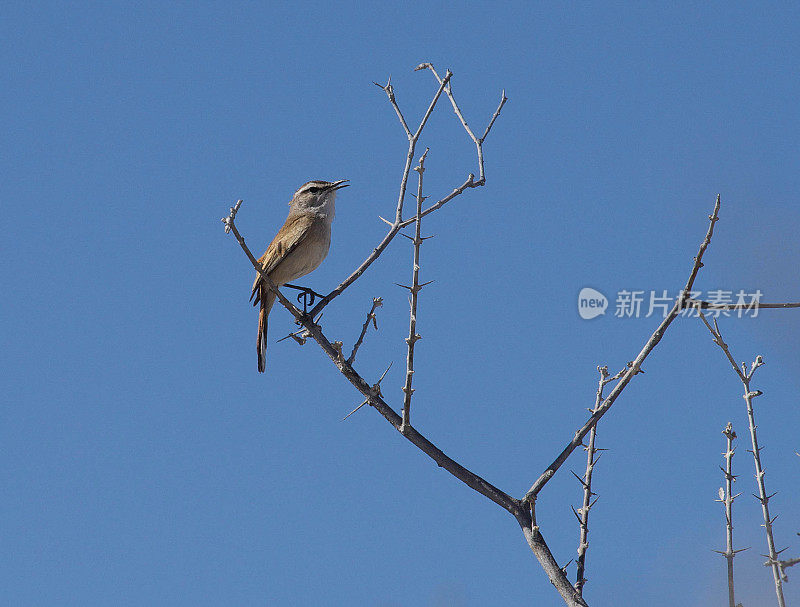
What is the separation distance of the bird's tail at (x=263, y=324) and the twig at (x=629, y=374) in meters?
3.76

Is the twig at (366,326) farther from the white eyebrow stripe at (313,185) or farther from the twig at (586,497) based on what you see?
the white eyebrow stripe at (313,185)

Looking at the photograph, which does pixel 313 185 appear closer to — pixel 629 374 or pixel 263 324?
pixel 263 324

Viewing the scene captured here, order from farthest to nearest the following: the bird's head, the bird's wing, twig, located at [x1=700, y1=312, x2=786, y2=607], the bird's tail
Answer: the bird's head → the bird's wing → the bird's tail → twig, located at [x1=700, y1=312, x2=786, y2=607]

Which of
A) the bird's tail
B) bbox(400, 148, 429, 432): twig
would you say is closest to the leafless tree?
bbox(400, 148, 429, 432): twig

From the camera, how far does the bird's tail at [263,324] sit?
709 cm

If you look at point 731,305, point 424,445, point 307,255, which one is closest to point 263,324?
point 307,255

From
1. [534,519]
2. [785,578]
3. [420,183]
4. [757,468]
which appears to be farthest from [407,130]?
[785,578]

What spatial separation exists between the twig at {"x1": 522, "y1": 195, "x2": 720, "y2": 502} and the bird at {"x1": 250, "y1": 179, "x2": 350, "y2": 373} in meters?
3.92

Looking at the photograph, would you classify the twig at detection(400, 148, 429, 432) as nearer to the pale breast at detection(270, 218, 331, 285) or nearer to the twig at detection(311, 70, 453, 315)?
the twig at detection(311, 70, 453, 315)

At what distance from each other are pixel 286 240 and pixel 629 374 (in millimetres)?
4786

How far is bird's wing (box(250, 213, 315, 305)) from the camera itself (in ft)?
25.3

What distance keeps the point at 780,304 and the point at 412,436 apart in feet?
5.36

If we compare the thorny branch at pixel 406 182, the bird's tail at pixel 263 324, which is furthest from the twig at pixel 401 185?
the bird's tail at pixel 263 324

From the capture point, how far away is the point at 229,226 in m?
3.88
